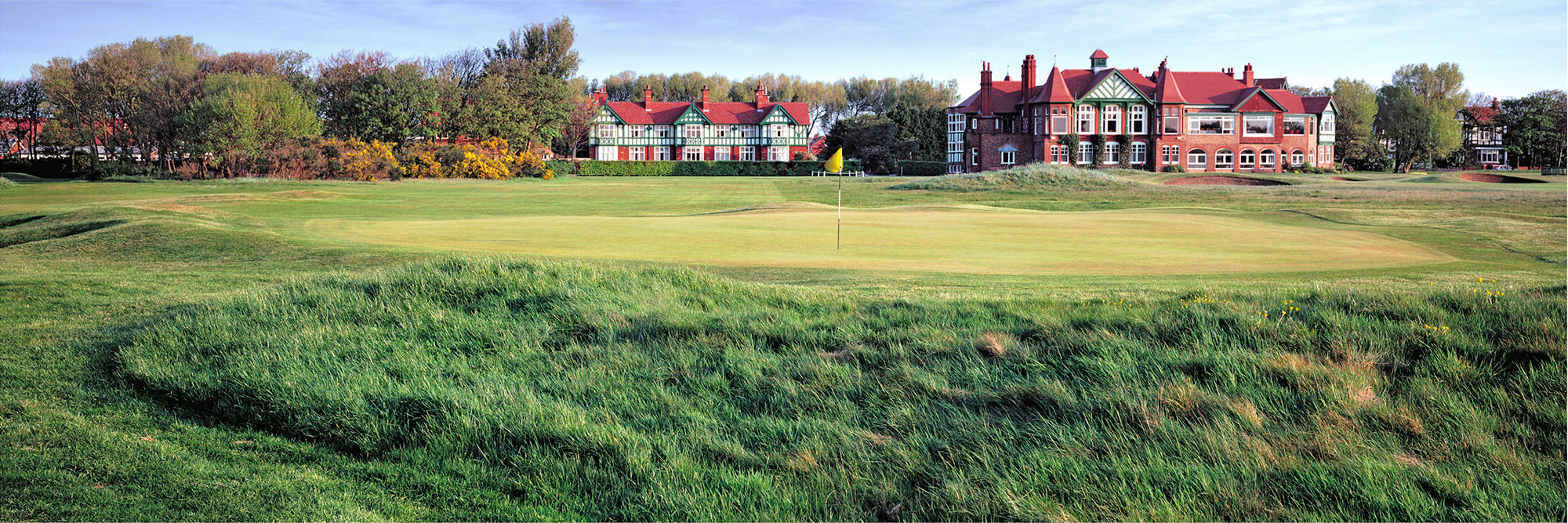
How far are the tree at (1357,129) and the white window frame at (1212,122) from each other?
16.1 meters

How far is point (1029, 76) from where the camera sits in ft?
270

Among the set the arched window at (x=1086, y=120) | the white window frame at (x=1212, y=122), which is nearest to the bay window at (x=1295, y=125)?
the white window frame at (x=1212, y=122)

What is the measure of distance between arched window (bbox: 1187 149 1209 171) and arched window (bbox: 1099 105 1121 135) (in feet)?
22.0

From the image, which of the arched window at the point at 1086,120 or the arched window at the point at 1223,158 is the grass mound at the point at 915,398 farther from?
the arched window at the point at 1223,158

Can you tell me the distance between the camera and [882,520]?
4934mm

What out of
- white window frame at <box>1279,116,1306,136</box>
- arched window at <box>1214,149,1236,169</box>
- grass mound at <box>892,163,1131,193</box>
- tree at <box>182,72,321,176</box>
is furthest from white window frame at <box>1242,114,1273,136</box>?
tree at <box>182,72,321,176</box>

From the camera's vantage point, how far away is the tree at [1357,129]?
9144cm

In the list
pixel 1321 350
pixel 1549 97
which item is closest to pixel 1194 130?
pixel 1549 97

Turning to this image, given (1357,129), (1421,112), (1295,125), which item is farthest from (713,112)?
(1421,112)

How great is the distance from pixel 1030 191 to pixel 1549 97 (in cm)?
7178

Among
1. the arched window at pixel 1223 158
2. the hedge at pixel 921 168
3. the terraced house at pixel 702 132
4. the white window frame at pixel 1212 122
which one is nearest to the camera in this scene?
the white window frame at pixel 1212 122

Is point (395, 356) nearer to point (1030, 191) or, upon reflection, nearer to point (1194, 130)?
point (1030, 191)

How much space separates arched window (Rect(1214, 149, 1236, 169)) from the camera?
82625 mm

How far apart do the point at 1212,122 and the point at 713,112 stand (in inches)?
2169
